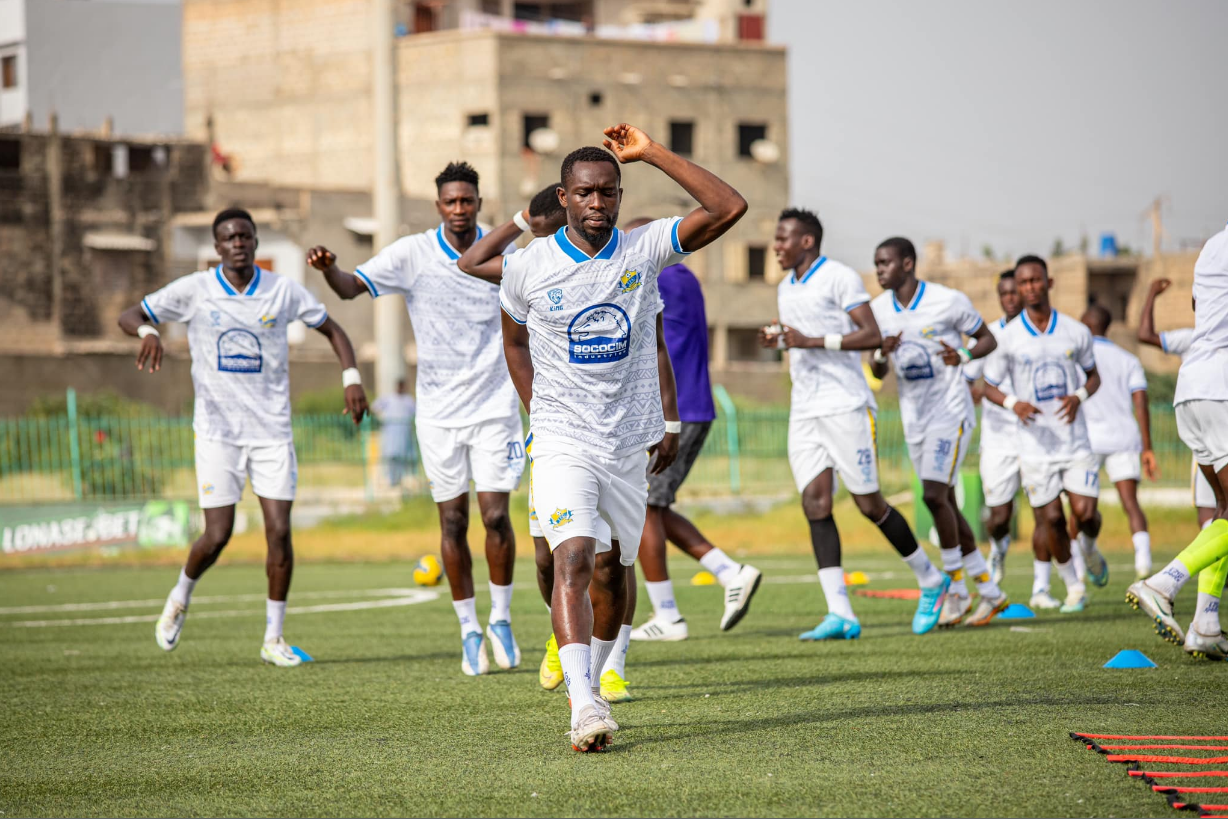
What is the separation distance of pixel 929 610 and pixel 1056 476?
2315 mm

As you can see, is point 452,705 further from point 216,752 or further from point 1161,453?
point 1161,453

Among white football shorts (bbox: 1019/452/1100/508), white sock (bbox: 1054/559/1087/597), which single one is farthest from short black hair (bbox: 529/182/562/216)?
white sock (bbox: 1054/559/1087/597)

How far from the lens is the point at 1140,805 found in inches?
174

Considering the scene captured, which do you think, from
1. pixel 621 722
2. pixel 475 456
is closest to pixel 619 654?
pixel 621 722

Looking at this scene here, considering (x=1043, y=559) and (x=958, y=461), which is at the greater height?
(x=958, y=461)

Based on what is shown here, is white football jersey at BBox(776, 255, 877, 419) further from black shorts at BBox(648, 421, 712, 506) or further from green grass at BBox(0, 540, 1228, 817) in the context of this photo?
green grass at BBox(0, 540, 1228, 817)

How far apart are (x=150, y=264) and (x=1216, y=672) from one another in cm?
4983

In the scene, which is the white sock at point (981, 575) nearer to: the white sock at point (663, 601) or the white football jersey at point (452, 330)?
the white sock at point (663, 601)

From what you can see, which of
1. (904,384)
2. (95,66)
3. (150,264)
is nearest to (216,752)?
(904,384)

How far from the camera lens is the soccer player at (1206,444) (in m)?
7.36

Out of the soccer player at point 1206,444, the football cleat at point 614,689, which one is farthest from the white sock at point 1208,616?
the football cleat at point 614,689

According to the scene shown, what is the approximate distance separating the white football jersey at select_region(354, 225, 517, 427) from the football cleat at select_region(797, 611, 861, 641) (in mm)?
2455

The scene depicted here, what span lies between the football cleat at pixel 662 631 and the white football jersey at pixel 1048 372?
3.50 m

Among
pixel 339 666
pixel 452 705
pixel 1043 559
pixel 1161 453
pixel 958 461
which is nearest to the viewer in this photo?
pixel 452 705
